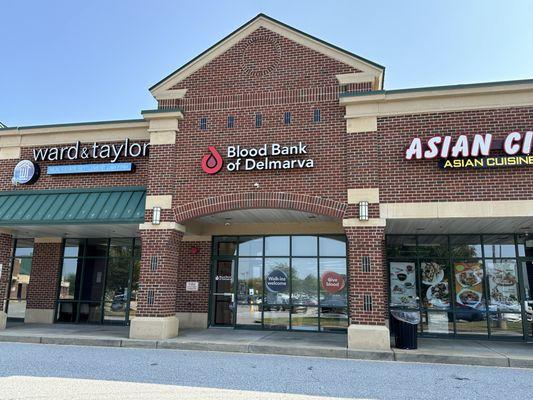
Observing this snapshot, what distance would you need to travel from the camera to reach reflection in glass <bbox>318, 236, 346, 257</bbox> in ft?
52.6

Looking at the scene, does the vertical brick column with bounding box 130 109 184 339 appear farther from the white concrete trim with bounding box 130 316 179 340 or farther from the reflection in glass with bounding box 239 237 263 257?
the reflection in glass with bounding box 239 237 263 257

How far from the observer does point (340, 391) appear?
7.89 meters

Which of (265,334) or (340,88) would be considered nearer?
(340,88)

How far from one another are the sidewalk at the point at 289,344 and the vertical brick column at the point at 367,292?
470 mm

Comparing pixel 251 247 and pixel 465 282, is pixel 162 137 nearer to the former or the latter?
pixel 251 247

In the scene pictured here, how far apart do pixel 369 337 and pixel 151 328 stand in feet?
20.8

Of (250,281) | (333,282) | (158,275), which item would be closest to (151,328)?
(158,275)

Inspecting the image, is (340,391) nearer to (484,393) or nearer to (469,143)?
(484,393)

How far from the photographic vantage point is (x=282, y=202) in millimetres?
13352

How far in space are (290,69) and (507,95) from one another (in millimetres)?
6393

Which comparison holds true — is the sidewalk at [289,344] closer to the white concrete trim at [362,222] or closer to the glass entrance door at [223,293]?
the glass entrance door at [223,293]

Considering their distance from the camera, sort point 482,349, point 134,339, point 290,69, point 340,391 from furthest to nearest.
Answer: point 290,69 < point 134,339 < point 482,349 < point 340,391

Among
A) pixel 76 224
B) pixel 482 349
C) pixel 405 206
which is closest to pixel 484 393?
pixel 482 349

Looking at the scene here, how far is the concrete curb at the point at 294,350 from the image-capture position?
10.7 metres
